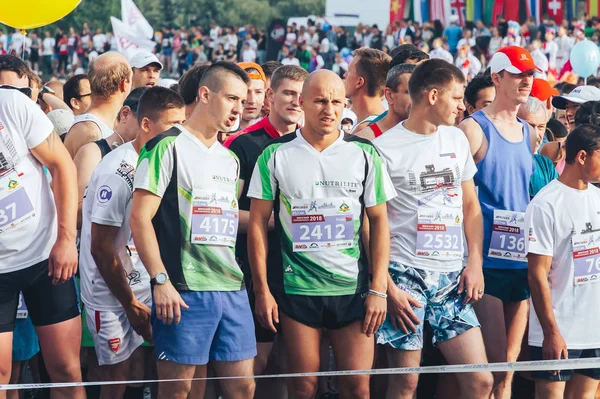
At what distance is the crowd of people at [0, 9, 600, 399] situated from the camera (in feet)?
14.8

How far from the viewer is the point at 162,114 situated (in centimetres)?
502

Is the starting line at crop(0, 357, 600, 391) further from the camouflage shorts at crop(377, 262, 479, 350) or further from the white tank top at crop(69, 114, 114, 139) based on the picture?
the white tank top at crop(69, 114, 114, 139)

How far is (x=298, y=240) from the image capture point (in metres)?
4.64

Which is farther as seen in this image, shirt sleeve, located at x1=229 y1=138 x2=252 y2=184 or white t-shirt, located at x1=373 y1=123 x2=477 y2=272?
shirt sleeve, located at x1=229 y1=138 x2=252 y2=184

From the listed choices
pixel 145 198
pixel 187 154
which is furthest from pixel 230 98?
pixel 145 198

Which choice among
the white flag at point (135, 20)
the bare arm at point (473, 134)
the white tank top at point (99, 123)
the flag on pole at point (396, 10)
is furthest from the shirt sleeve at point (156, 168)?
the flag on pole at point (396, 10)

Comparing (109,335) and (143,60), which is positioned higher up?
(143,60)

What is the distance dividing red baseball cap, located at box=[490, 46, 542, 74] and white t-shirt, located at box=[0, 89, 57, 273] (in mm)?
2605

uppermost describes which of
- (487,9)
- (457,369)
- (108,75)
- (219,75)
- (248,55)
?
(487,9)

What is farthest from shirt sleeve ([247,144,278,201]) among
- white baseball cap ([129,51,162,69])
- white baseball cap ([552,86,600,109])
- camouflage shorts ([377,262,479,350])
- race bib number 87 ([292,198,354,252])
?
white baseball cap ([552,86,600,109])

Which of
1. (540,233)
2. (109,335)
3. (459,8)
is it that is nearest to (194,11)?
(459,8)

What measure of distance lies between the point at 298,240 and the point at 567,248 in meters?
1.43

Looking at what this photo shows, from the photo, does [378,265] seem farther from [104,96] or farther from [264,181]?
[104,96]

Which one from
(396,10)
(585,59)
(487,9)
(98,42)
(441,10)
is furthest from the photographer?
(396,10)
